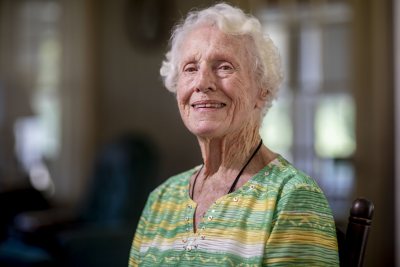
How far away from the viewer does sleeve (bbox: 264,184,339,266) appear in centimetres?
91

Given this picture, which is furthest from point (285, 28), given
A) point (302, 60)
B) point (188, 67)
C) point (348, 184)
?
point (188, 67)

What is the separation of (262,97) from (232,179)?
156 millimetres

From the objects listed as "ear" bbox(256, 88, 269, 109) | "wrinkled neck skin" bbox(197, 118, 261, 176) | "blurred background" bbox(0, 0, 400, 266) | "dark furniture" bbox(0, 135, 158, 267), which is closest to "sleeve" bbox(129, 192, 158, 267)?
"wrinkled neck skin" bbox(197, 118, 261, 176)

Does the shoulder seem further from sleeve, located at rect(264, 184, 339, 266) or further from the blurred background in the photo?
the blurred background

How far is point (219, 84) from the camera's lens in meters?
1.02

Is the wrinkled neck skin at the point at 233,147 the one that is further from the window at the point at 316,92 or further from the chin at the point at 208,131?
the window at the point at 316,92

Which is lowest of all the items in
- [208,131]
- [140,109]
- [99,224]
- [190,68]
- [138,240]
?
[99,224]

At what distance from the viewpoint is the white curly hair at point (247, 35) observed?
1018mm

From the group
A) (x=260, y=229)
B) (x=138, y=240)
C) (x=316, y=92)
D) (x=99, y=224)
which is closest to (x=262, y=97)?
(x=260, y=229)

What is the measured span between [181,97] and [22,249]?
153 centimetres

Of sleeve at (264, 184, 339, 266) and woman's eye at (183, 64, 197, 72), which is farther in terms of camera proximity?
woman's eye at (183, 64, 197, 72)

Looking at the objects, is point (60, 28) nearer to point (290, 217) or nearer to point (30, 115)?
point (30, 115)

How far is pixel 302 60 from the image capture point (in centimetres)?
421

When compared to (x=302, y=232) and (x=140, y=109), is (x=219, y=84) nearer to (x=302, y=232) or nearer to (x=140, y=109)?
(x=302, y=232)
